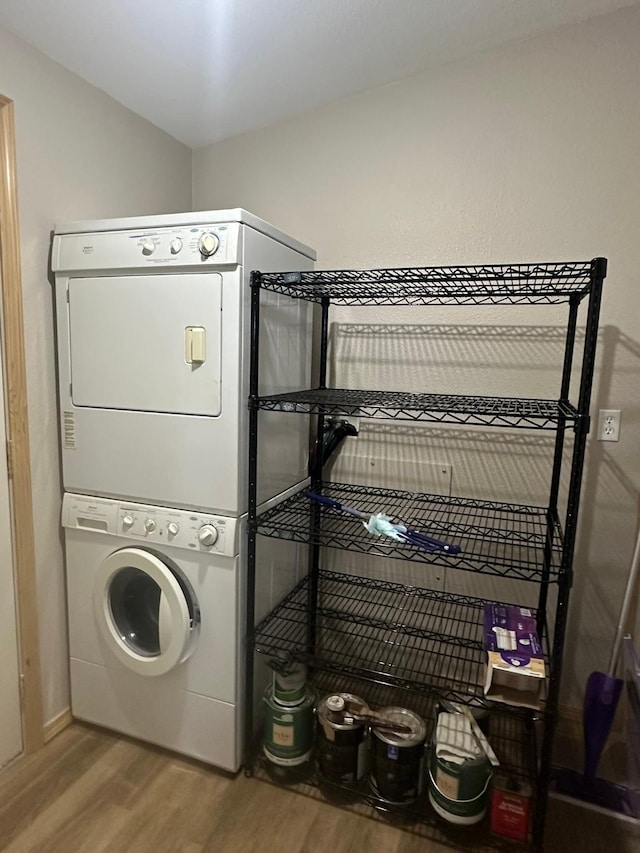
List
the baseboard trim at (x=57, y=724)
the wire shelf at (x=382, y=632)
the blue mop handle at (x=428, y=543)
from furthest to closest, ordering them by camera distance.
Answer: the baseboard trim at (x=57, y=724), the wire shelf at (x=382, y=632), the blue mop handle at (x=428, y=543)

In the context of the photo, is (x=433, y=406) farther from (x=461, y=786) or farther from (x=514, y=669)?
(x=461, y=786)

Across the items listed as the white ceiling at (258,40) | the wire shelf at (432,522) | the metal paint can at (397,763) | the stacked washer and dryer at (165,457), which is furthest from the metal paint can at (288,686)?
the white ceiling at (258,40)

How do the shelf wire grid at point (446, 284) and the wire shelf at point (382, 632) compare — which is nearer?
the shelf wire grid at point (446, 284)

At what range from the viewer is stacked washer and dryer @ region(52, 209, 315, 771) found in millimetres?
1577

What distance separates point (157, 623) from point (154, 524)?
0.43 metres

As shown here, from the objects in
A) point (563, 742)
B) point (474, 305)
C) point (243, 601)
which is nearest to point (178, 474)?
point (243, 601)

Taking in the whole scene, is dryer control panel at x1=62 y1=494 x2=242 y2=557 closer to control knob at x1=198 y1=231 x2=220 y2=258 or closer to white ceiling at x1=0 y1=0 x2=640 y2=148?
control knob at x1=198 y1=231 x2=220 y2=258

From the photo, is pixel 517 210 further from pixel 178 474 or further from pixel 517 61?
pixel 178 474

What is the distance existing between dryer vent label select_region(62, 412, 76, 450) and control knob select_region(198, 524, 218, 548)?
1.89 feet

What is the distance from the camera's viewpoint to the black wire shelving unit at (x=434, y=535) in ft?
4.82

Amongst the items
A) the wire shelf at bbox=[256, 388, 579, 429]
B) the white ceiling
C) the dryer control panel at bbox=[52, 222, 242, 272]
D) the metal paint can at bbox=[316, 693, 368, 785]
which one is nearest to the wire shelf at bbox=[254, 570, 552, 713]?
the metal paint can at bbox=[316, 693, 368, 785]

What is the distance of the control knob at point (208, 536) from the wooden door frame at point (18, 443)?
0.61m

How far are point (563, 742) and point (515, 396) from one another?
1297 millimetres

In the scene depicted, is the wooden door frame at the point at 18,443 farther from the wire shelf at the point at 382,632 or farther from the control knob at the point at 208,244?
the wire shelf at the point at 382,632
